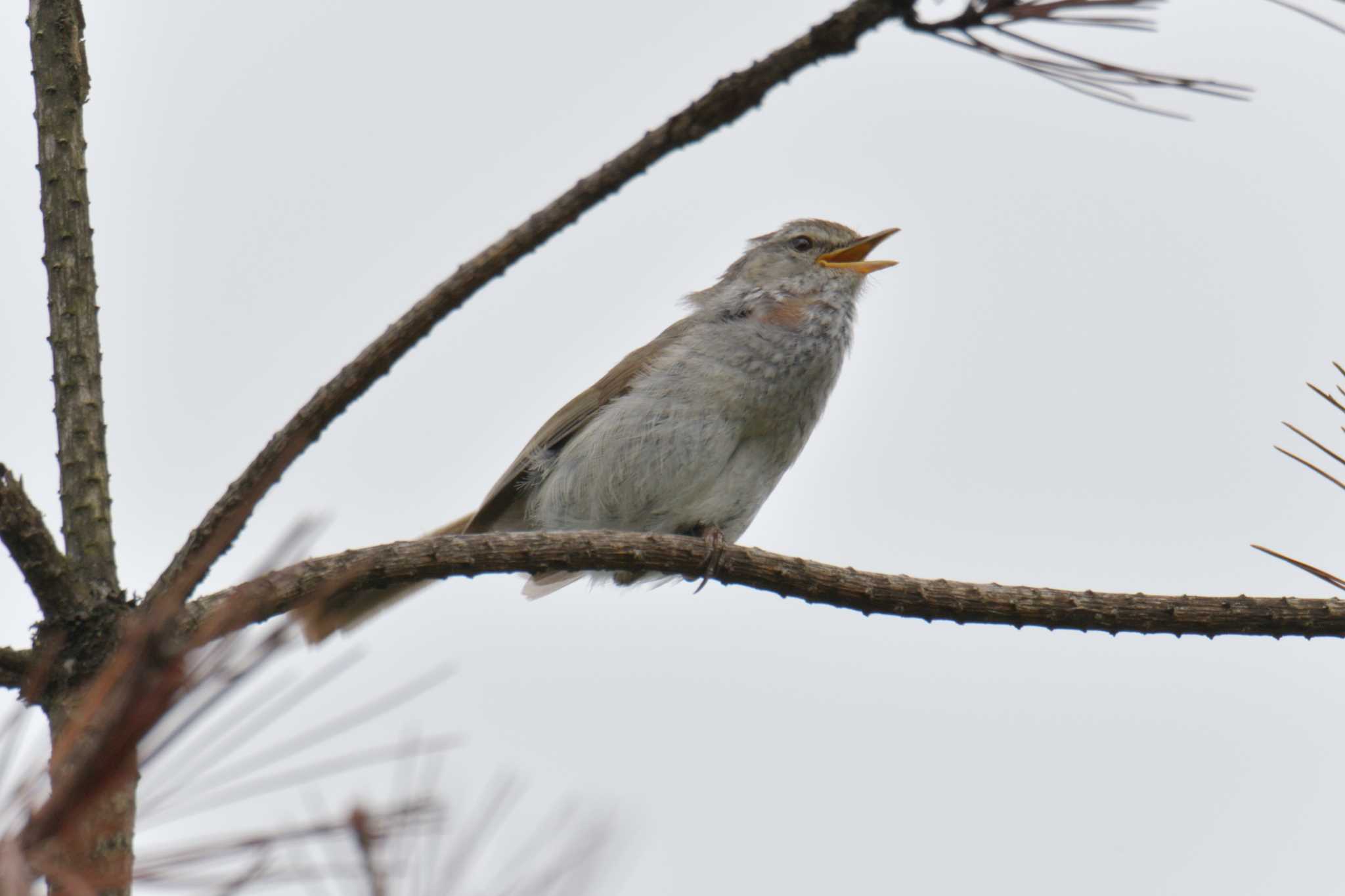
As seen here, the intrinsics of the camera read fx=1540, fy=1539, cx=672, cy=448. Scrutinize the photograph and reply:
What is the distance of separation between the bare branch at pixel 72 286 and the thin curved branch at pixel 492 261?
176mm

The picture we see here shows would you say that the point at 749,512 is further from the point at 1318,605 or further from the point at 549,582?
the point at 1318,605

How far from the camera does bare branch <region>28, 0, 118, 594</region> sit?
2912 mm

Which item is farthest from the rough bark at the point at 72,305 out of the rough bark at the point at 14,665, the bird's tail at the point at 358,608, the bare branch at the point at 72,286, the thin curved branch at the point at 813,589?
the bird's tail at the point at 358,608

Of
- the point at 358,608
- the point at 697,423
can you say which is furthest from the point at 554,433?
the point at 358,608

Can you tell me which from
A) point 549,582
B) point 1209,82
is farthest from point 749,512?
point 1209,82

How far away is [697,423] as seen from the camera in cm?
645

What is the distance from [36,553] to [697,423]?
13.0ft

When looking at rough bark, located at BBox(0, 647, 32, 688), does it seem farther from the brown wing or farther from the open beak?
the open beak

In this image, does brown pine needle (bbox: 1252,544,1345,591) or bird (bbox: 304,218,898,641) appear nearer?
brown pine needle (bbox: 1252,544,1345,591)

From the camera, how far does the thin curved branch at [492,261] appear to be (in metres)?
2.54

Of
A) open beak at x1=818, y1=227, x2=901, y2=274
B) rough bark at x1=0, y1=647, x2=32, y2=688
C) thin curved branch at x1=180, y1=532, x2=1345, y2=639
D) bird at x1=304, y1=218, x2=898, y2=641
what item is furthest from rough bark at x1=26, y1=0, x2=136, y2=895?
open beak at x1=818, y1=227, x2=901, y2=274

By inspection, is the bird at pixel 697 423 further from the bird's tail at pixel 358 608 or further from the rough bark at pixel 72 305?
the rough bark at pixel 72 305

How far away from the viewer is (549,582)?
21.3 ft

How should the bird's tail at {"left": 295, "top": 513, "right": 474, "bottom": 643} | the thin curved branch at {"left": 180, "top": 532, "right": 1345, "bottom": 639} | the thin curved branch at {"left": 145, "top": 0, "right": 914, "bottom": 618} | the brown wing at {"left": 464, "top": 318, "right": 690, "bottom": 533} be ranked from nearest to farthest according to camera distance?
1. the thin curved branch at {"left": 145, "top": 0, "right": 914, "bottom": 618}
2. the thin curved branch at {"left": 180, "top": 532, "right": 1345, "bottom": 639}
3. the bird's tail at {"left": 295, "top": 513, "right": 474, "bottom": 643}
4. the brown wing at {"left": 464, "top": 318, "right": 690, "bottom": 533}
